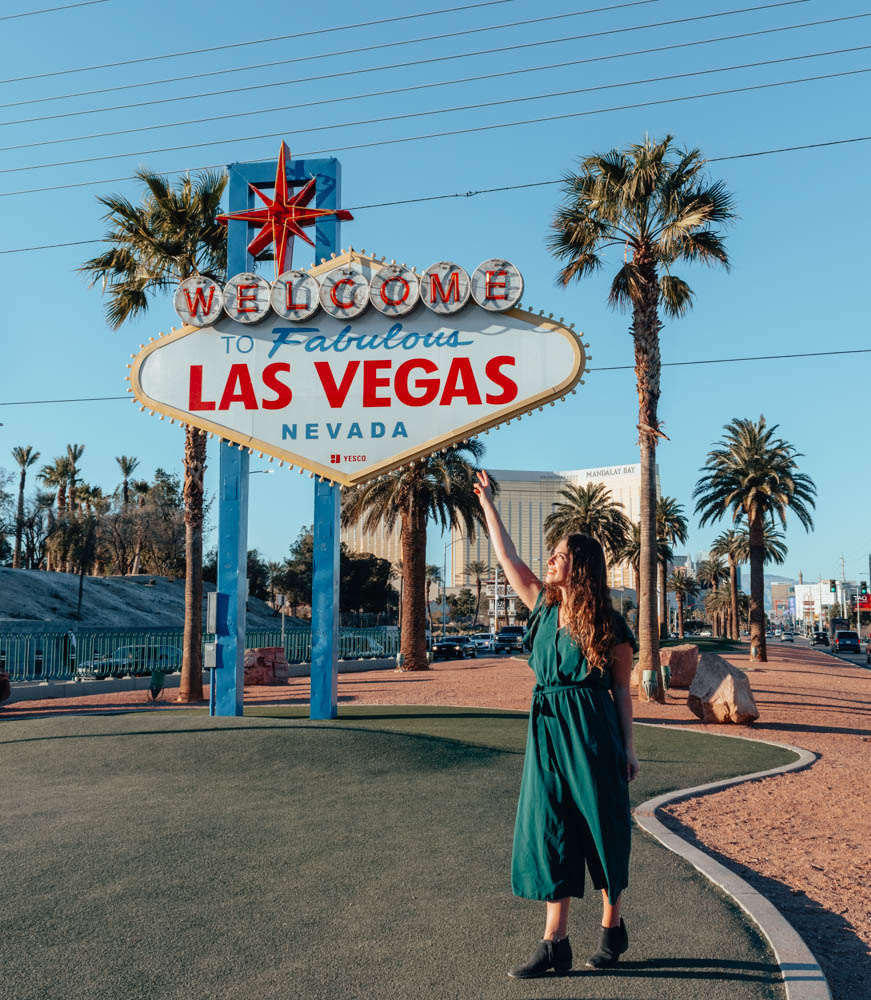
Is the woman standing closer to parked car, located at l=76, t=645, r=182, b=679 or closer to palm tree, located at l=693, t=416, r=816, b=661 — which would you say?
parked car, located at l=76, t=645, r=182, b=679

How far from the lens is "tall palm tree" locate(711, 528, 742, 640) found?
6475 cm

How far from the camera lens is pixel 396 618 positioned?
266 ft

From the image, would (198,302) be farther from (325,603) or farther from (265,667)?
(265,667)

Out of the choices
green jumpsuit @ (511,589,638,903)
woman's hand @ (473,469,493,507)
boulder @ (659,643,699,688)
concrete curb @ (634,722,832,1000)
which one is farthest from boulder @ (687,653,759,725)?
green jumpsuit @ (511,589,638,903)

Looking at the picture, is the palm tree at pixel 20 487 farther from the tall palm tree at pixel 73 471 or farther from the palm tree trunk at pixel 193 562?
the palm tree trunk at pixel 193 562

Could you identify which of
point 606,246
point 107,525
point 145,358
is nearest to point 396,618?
point 107,525

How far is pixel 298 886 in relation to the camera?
5.47 meters

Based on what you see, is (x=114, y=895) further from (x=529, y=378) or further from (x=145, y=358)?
(x=145, y=358)

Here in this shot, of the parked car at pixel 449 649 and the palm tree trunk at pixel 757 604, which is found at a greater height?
the palm tree trunk at pixel 757 604

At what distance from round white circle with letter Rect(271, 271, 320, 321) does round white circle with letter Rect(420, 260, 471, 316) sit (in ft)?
5.33

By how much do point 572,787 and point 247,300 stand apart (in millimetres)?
10579

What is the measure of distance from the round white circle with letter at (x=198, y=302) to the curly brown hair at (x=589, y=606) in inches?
402

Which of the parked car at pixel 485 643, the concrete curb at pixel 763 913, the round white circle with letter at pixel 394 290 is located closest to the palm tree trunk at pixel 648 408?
the round white circle with letter at pixel 394 290

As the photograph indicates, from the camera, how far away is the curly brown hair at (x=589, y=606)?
405 cm
